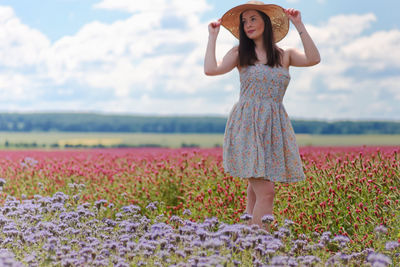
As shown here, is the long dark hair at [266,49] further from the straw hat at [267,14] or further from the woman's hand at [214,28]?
the woman's hand at [214,28]

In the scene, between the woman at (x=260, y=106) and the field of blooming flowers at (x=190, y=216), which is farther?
the woman at (x=260, y=106)

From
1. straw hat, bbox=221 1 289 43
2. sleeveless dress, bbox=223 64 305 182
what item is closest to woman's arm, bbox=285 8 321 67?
straw hat, bbox=221 1 289 43

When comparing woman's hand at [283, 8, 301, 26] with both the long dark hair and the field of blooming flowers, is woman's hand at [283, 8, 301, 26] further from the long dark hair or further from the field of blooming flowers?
the field of blooming flowers

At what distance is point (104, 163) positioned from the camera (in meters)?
7.91

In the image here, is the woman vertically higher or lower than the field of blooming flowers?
higher

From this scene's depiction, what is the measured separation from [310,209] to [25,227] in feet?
9.51

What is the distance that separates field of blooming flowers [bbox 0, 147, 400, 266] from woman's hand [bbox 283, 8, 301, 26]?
5.81 feet

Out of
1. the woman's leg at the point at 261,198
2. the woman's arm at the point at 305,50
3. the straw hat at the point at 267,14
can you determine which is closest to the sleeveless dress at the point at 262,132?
the woman's leg at the point at 261,198

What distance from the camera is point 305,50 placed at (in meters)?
4.09

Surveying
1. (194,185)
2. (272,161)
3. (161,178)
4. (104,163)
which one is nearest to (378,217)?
(272,161)

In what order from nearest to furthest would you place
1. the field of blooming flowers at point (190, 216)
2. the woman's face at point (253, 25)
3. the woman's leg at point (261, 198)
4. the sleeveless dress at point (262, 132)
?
the field of blooming flowers at point (190, 216) → the sleeveless dress at point (262, 132) → the woman's leg at point (261, 198) → the woman's face at point (253, 25)

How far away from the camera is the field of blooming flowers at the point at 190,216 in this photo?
298 centimetres

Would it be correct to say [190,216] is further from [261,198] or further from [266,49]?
[266,49]

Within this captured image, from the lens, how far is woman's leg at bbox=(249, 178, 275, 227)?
390 cm
